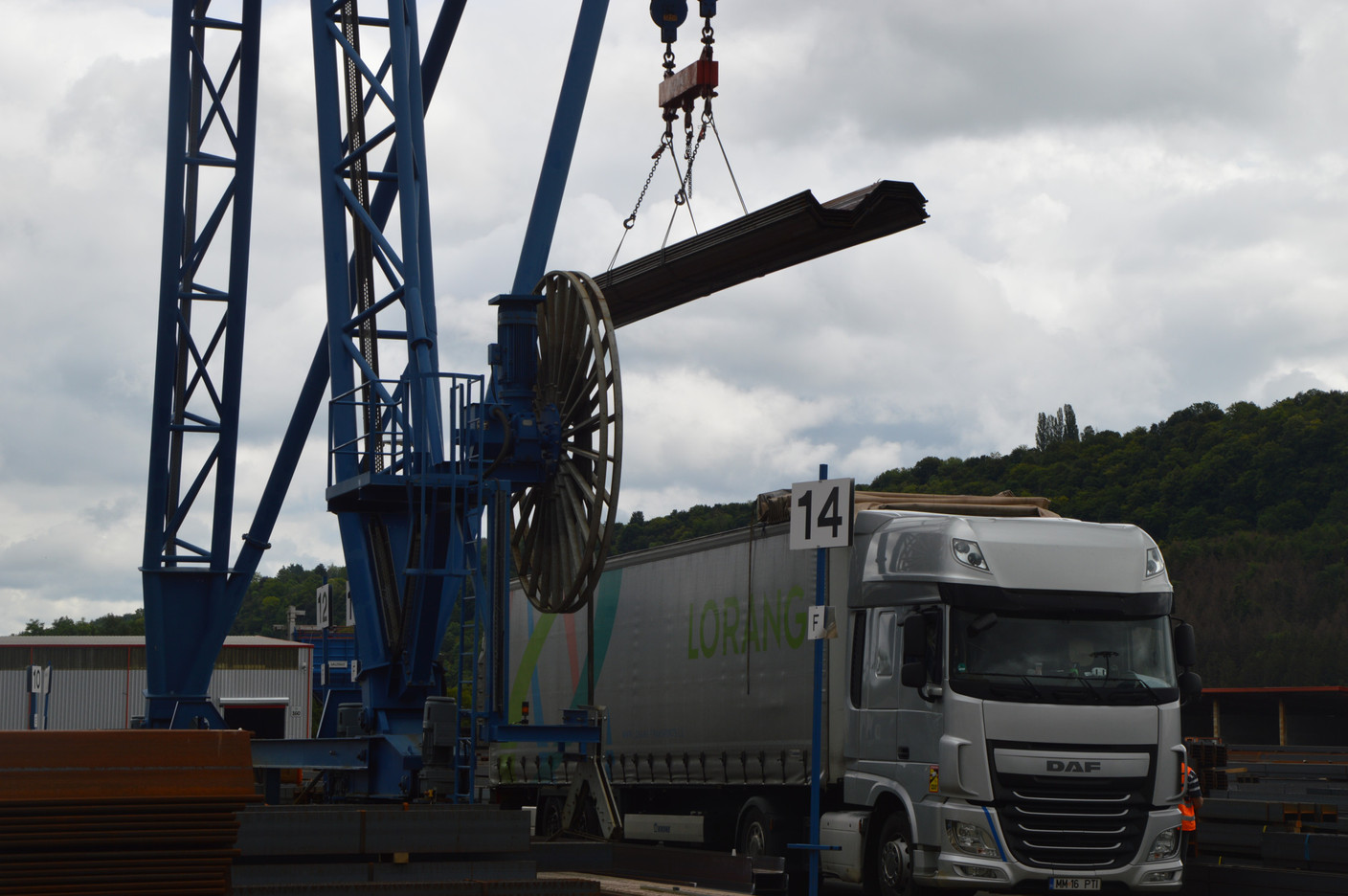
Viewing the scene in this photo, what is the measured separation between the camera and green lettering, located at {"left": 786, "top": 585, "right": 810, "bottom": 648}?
1545cm

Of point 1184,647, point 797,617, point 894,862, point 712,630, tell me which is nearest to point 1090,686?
point 1184,647

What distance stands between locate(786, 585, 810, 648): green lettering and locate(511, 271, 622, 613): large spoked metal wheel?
6.19ft

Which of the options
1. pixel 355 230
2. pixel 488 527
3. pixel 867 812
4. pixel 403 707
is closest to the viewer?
pixel 867 812

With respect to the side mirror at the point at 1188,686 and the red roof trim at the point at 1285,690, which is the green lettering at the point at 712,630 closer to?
the side mirror at the point at 1188,686

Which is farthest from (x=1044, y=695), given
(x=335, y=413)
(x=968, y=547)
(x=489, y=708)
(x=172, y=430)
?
(x=172, y=430)

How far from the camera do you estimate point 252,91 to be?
2216 centimetres

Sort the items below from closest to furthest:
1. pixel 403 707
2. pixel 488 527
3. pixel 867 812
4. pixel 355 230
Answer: pixel 867 812, pixel 488 527, pixel 403 707, pixel 355 230

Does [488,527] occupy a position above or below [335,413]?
below

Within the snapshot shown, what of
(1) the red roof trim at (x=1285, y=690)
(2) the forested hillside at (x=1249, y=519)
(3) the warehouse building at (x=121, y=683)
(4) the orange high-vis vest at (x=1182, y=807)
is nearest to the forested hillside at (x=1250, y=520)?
(2) the forested hillside at (x=1249, y=519)

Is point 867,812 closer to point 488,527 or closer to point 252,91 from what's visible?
point 488,527

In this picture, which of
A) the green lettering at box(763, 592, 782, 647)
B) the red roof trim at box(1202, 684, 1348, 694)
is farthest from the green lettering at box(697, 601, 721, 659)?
the red roof trim at box(1202, 684, 1348, 694)

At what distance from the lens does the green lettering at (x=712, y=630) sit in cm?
1738

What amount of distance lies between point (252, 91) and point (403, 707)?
9.95 metres

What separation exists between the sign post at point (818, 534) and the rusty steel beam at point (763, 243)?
5.28m
